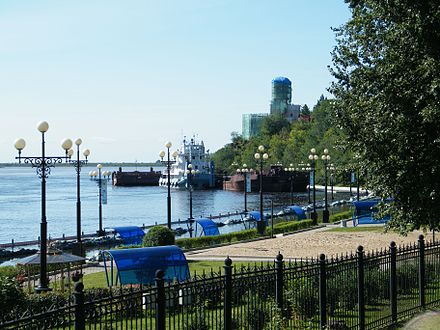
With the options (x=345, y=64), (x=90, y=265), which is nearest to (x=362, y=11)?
(x=345, y=64)

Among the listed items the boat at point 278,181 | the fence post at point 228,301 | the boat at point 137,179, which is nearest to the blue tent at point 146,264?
the fence post at point 228,301

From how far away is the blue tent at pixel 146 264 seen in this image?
59.4 ft

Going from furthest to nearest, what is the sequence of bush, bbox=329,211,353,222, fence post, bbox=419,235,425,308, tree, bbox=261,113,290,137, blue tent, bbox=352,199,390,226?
tree, bbox=261,113,290,137, bush, bbox=329,211,353,222, blue tent, bbox=352,199,390,226, fence post, bbox=419,235,425,308

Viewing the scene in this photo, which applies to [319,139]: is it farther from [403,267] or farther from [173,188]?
[403,267]

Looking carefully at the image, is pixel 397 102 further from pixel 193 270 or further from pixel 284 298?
pixel 193 270

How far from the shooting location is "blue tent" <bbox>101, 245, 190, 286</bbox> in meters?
18.1

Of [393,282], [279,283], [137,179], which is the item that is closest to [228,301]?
[279,283]

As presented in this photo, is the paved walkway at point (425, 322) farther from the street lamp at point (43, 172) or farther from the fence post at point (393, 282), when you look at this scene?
the street lamp at point (43, 172)

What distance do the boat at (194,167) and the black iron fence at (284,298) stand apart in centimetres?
11583

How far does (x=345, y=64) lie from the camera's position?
17297 millimetres

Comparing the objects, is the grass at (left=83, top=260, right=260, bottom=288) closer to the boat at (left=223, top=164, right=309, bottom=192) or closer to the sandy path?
the sandy path

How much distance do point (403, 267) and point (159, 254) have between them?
23.7 ft

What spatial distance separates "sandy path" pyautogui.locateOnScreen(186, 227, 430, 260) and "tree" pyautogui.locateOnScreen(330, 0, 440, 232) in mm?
10478

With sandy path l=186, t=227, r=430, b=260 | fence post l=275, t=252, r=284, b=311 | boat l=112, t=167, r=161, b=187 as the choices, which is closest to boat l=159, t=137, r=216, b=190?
boat l=112, t=167, r=161, b=187
